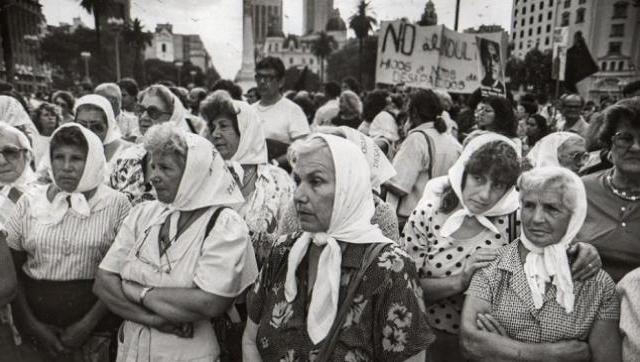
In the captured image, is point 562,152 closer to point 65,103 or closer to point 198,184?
point 198,184

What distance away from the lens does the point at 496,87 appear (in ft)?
26.1

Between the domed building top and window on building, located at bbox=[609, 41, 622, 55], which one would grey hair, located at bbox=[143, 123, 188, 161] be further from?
the domed building top

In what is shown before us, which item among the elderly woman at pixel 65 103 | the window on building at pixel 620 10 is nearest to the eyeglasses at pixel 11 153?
the elderly woman at pixel 65 103

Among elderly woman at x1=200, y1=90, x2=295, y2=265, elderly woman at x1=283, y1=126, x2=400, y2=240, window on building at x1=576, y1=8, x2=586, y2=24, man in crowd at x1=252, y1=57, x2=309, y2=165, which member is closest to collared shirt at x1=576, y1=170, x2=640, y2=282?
elderly woman at x1=283, y1=126, x2=400, y2=240

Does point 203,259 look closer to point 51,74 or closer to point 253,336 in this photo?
point 253,336

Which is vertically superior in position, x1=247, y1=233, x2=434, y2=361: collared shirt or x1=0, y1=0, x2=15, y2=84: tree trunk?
x1=0, y1=0, x2=15, y2=84: tree trunk

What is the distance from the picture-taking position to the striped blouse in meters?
2.68

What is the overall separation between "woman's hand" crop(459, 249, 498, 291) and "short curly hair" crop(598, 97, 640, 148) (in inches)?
41.9

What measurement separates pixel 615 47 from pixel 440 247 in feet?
274

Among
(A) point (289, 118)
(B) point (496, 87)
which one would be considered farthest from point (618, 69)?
(A) point (289, 118)

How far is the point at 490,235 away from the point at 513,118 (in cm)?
247

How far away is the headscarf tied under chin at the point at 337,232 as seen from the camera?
198 centimetres

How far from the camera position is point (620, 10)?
70.4 metres

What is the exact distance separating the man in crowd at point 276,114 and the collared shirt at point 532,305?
2896 mm
